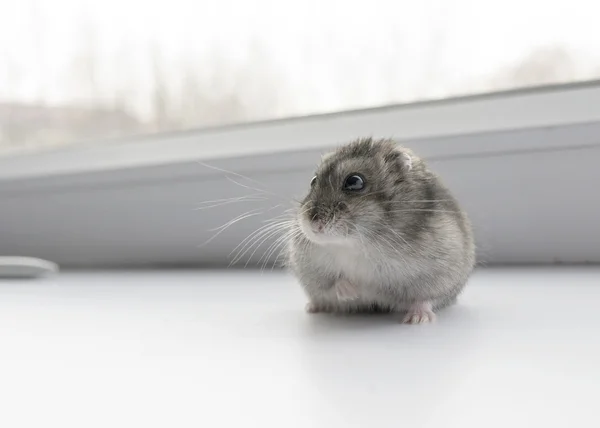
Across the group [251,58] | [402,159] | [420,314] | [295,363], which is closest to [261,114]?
[251,58]

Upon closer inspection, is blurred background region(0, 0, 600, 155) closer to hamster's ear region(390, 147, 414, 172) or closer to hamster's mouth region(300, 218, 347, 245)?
hamster's ear region(390, 147, 414, 172)

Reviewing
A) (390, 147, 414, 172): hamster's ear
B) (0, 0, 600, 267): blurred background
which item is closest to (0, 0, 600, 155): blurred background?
(0, 0, 600, 267): blurred background

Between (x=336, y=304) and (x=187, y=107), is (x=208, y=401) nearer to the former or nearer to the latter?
(x=336, y=304)

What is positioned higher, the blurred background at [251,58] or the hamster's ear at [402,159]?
the blurred background at [251,58]

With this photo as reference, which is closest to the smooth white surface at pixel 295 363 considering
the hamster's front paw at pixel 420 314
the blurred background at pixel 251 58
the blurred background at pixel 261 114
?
the hamster's front paw at pixel 420 314

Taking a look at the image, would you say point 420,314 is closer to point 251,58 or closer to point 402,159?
point 402,159

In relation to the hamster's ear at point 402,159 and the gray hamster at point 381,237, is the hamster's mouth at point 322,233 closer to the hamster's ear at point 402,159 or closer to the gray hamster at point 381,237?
the gray hamster at point 381,237
